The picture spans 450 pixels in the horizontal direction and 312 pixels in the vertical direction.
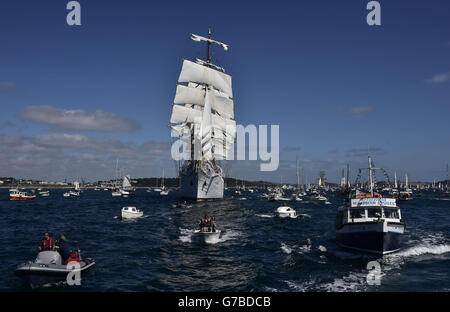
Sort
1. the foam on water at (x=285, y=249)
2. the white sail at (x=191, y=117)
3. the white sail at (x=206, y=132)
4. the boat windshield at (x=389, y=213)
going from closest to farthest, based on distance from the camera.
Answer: the boat windshield at (x=389, y=213) → the foam on water at (x=285, y=249) → the white sail at (x=206, y=132) → the white sail at (x=191, y=117)

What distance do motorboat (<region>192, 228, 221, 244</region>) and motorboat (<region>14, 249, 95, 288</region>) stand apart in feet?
43.7

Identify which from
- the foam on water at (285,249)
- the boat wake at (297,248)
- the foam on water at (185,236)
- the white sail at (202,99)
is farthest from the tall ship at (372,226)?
the white sail at (202,99)

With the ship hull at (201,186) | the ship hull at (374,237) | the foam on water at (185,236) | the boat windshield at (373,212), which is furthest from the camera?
the ship hull at (201,186)

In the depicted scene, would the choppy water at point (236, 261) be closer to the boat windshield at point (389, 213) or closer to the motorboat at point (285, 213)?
the boat windshield at point (389, 213)

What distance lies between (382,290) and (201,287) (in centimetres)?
995

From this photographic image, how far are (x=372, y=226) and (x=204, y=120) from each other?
83991 mm

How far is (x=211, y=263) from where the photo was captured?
24.0 m

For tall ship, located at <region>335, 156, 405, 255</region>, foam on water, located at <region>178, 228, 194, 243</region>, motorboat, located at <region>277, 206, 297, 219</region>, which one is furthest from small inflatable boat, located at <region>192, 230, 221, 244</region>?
motorboat, located at <region>277, 206, 297, 219</region>

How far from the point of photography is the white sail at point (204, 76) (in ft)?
381

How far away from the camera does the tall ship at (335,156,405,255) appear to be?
25062 mm

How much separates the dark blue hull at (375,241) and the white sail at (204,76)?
98.7m

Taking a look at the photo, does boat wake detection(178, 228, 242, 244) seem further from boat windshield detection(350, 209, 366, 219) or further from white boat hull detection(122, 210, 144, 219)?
white boat hull detection(122, 210, 144, 219)
